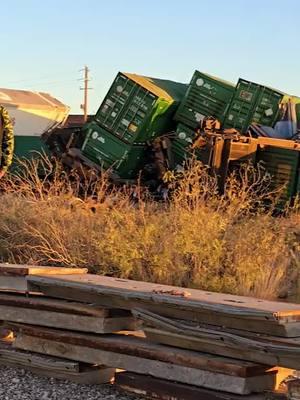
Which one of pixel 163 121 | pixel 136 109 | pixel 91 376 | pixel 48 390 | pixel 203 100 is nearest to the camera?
pixel 48 390

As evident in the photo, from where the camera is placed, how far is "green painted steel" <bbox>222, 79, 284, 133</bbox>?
1777 cm

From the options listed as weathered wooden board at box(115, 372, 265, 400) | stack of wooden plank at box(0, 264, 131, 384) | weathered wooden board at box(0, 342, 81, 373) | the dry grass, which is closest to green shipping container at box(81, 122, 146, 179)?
the dry grass

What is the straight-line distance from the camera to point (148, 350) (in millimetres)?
4910

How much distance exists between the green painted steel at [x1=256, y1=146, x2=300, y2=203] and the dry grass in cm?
598

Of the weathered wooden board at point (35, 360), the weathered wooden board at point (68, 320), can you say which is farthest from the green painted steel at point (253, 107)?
the weathered wooden board at point (35, 360)

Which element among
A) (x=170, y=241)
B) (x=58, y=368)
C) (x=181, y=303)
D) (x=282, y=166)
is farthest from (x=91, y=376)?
(x=282, y=166)

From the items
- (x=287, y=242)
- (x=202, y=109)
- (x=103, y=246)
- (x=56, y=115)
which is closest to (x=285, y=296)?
(x=287, y=242)

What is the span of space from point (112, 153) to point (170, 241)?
10358 millimetres

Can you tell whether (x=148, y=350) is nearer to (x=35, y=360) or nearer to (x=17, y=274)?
(x=35, y=360)

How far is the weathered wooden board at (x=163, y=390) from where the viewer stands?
14.8 feet

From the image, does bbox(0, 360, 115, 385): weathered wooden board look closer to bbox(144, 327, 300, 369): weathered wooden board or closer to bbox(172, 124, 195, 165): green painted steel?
bbox(144, 327, 300, 369): weathered wooden board

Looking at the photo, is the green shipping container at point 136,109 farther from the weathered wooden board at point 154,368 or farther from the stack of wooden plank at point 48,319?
the weathered wooden board at point 154,368

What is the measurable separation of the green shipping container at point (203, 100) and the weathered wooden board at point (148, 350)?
42.2ft

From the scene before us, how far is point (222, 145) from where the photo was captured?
15297 mm
